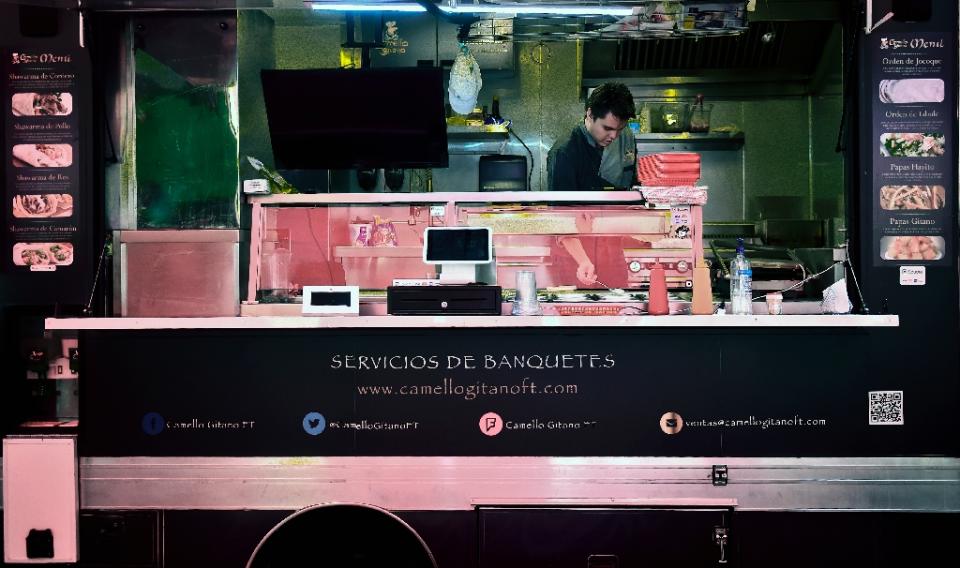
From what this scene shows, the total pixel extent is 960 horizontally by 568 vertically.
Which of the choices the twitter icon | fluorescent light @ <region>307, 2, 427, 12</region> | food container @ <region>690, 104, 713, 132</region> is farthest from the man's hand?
food container @ <region>690, 104, 713, 132</region>

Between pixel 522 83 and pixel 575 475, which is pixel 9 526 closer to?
pixel 575 475

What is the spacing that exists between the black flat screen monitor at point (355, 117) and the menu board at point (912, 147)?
2.05 meters

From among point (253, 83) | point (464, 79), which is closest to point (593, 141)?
point (464, 79)

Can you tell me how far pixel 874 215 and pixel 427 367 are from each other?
210 centimetres

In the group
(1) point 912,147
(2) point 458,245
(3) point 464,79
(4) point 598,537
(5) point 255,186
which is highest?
(3) point 464,79

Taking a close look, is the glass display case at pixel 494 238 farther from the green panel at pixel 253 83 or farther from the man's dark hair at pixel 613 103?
the man's dark hair at pixel 613 103

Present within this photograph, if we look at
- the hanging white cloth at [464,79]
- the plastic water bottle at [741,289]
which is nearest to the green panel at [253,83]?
the hanging white cloth at [464,79]

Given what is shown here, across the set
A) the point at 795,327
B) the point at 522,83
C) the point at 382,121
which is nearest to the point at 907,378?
the point at 795,327

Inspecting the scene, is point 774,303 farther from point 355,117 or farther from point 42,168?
point 42,168

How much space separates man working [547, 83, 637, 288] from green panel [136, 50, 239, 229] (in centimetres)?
161

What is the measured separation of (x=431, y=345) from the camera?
3.42 meters

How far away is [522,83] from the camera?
617 centimetres

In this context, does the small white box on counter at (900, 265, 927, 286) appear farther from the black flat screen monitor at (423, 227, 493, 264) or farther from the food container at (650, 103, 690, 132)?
the food container at (650, 103, 690, 132)

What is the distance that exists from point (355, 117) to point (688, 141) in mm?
2848
